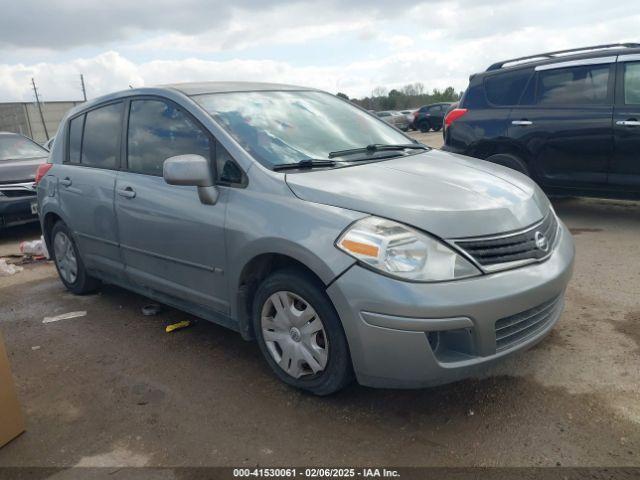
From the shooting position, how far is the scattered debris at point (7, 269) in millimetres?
6043

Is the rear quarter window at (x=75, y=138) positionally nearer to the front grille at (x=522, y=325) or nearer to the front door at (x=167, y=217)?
the front door at (x=167, y=217)

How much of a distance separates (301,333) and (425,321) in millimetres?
711

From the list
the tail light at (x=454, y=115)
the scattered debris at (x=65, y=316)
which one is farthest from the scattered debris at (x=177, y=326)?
the tail light at (x=454, y=115)

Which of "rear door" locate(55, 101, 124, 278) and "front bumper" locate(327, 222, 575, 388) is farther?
"rear door" locate(55, 101, 124, 278)

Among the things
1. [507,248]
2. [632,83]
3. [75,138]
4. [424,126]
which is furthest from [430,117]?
[507,248]

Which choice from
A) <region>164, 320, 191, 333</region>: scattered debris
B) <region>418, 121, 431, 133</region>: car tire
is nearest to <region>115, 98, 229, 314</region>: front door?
Answer: <region>164, 320, 191, 333</region>: scattered debris

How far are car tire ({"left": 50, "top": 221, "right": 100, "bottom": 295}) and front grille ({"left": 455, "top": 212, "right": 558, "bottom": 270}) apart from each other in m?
3.51

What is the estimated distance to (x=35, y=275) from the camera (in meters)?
5.95

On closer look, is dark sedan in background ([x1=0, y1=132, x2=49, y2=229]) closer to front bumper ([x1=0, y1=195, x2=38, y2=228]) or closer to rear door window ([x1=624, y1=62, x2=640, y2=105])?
front bumper ([x1=0, y1=195, x2=38, y2=228])

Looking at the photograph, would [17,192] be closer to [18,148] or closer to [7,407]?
[18,148]

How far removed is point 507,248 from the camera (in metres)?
2.66

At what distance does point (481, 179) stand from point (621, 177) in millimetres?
3512

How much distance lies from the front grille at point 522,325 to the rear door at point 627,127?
365 cm

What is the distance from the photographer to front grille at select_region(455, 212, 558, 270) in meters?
2.57
